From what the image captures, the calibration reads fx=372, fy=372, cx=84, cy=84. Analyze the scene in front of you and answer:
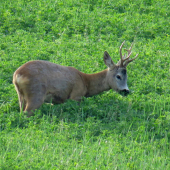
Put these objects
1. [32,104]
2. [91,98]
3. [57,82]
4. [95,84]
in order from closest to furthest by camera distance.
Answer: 1. [32,104]
2. [57,82]
3. [91,98]
4. [95,84]

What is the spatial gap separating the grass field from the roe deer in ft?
0.87

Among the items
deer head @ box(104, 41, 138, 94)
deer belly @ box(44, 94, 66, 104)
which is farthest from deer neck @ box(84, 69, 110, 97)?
deer belly @ box(44, 94, 66, 104)

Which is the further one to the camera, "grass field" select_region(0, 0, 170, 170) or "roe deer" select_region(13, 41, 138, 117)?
"roe deer" select_region(13, 41, 138, 117)

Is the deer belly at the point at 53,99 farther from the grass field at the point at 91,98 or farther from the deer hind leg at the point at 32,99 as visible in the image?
the deer hind leg at the point at 32,99

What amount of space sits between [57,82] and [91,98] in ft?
3.88

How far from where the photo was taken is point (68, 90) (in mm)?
8648

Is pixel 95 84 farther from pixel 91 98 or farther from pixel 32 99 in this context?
pixel 32 99

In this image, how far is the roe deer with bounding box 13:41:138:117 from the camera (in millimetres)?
7734

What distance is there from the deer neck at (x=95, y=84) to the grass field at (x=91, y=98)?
195 mm

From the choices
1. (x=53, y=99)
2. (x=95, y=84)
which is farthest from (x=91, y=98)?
(x=53, y=99)

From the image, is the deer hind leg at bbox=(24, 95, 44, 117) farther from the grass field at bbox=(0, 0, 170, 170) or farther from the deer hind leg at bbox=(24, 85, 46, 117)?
the grass field at bbox=(0, 0, 170, 170)

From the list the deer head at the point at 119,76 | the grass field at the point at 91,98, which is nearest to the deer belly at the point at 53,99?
the grass field at the point at 91,98

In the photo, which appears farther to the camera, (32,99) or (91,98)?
(91,98)

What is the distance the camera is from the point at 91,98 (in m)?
9.20
